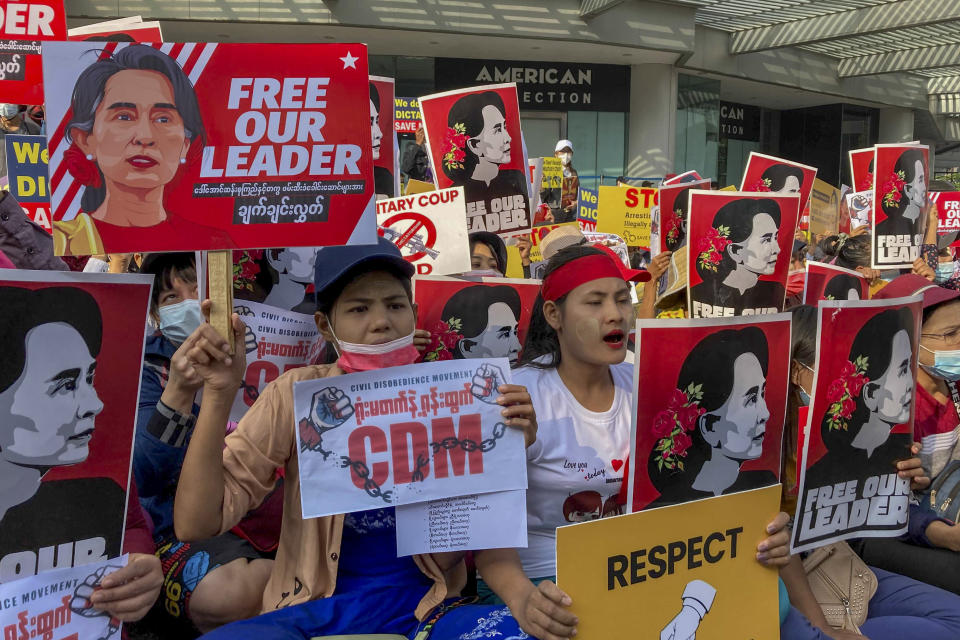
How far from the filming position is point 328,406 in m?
2.36

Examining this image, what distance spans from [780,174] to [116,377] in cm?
627

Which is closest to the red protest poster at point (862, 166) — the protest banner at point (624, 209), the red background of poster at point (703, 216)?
the protest banner at point (624, 209)

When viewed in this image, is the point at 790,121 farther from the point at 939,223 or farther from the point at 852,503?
the point at 852,503

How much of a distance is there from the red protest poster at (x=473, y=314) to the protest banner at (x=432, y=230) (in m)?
0.47

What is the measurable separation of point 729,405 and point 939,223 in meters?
8.51

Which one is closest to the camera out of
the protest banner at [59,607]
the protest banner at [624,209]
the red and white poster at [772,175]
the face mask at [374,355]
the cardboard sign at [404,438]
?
the protest banner at [59,607]

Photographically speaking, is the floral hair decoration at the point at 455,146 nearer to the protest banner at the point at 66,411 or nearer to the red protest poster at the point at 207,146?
the red protest poster at the point at 207,146

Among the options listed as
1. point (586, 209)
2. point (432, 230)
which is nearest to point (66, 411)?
point (432, 230)

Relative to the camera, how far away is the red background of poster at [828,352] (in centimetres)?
273

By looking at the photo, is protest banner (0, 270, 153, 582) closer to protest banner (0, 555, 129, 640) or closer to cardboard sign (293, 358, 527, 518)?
protest banner (0, 555, 129, 640)

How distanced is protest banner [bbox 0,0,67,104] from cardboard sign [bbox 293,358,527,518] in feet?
11.1

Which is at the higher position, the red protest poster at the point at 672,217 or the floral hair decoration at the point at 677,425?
the red protest poster at the point at 672,217

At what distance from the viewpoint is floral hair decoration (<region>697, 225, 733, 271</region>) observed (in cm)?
484

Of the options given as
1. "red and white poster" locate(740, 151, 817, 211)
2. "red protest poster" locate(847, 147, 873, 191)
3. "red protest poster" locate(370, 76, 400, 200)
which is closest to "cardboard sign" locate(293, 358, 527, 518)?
"red protest poster" locate(370, 76, 400, 200)
